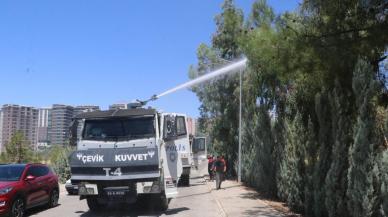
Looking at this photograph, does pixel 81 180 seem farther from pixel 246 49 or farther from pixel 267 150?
pixel 267 150

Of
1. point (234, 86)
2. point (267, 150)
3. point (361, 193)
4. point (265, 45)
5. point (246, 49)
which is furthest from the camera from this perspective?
point (234, 86)

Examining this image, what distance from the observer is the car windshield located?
551 inches

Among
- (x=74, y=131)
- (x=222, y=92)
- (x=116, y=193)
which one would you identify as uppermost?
(x=222, y=92)

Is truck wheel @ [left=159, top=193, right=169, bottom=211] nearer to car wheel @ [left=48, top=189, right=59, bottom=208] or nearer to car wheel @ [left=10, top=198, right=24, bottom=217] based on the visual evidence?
car wheel @ [left=10, top=198, right=24, bottom=217]

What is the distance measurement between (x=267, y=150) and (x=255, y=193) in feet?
9.42

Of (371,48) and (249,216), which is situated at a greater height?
(371,48)

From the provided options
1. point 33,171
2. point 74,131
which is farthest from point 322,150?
point 33,171

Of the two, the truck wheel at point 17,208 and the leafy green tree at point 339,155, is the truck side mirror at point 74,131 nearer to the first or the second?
the truck wheel at point 17,208

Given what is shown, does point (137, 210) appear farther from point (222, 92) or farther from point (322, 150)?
point (222, 92)

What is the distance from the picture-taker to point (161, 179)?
528 inches

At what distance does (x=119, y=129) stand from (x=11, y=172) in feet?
11.4

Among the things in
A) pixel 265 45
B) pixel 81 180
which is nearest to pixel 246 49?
pixel 265 45

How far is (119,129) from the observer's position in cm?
1430

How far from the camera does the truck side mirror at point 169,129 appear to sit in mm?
14266
